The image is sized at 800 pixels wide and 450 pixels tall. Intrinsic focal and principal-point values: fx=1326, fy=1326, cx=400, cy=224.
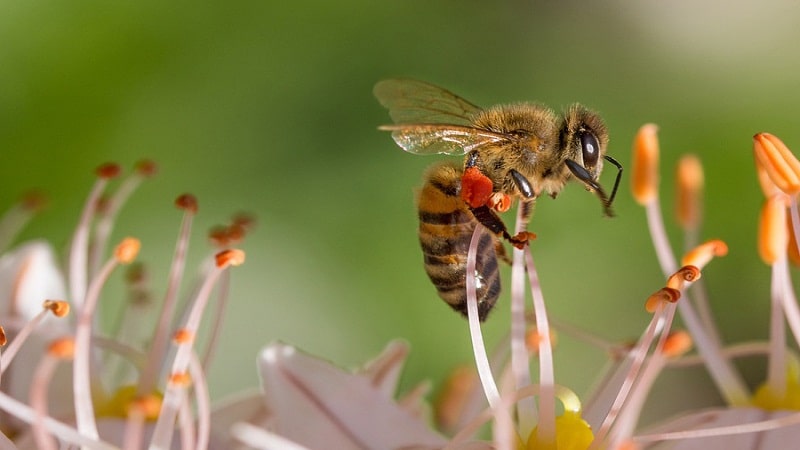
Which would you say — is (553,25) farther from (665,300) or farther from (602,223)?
(665,300)

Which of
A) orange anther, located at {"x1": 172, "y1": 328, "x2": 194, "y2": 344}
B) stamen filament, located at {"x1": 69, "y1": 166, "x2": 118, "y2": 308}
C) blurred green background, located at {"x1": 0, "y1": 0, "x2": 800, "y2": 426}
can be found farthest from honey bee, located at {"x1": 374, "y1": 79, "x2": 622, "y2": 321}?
blurred green background, located at {"x1": 0, "y1": 0, "x2": 800, "y2": 426}

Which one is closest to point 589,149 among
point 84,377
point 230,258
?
point 230,258

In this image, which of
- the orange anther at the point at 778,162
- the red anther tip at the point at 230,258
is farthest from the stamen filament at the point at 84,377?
the orange anther at the point at 778,162

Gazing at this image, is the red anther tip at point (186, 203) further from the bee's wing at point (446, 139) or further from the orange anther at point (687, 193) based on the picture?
the orange anther at point (687, 193)

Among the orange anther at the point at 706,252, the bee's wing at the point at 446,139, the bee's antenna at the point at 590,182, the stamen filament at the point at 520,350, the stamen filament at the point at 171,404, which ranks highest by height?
the bee's wing at the point at 446,139

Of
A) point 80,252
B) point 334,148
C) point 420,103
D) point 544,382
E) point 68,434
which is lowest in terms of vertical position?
point 68,434

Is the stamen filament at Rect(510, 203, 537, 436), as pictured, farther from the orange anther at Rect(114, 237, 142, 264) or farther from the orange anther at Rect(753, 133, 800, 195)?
the orange anther at Rect(114, 237, 142, 264)

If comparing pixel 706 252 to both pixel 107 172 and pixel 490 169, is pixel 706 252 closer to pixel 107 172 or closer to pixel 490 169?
pixel 490 169
